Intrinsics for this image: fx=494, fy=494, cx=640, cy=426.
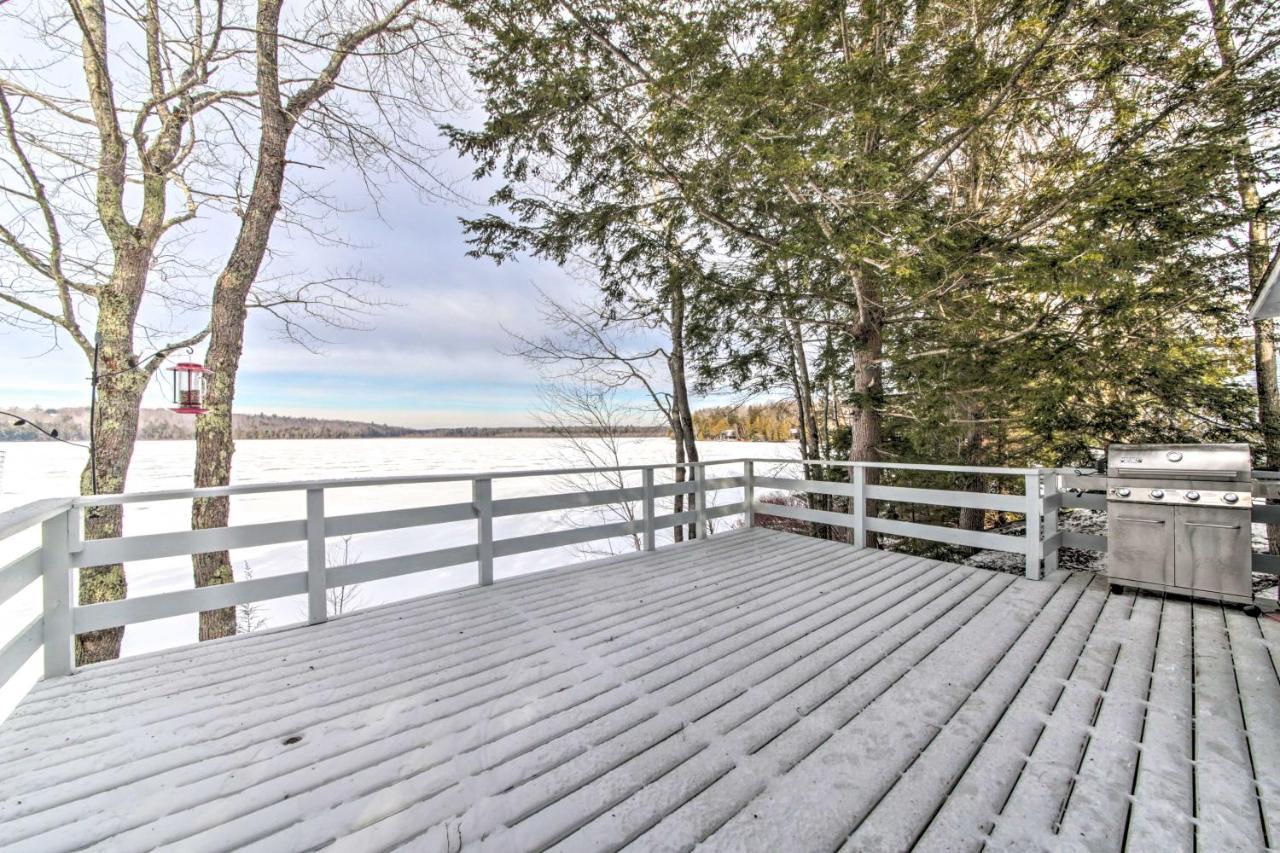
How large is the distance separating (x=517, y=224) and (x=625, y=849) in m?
5.69

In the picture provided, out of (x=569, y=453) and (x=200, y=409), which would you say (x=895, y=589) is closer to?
(x=200, y=409)

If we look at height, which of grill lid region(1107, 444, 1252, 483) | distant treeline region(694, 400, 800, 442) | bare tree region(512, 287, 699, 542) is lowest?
grill lid region(1107, 444, 1252, 483)

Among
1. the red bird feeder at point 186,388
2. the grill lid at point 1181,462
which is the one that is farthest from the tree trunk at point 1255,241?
the red bird feeder at point 186,388

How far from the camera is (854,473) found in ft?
16.0

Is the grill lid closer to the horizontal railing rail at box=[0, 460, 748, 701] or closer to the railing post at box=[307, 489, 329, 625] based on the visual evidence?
the horizontal railing rail at box=[0, 460, 748, 701]

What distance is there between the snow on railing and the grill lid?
0.51m

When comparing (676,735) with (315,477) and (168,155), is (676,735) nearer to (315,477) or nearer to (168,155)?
(315,477)

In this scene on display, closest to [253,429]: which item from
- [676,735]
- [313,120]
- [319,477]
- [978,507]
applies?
[319,477]

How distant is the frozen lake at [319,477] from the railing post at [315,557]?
194cm

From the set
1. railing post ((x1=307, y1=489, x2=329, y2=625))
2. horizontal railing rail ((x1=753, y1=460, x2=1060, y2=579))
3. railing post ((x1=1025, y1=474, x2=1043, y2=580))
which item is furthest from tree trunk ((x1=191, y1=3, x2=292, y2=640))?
railing post ((x1=1025, y1=474, x2=1043, y2=580))

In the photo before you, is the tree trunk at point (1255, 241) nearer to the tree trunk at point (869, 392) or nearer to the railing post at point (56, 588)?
the tree trunk at point (869, 392)

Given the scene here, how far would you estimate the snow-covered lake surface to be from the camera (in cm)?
546

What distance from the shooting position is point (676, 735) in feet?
5.97

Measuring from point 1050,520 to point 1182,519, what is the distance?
0.79 m
